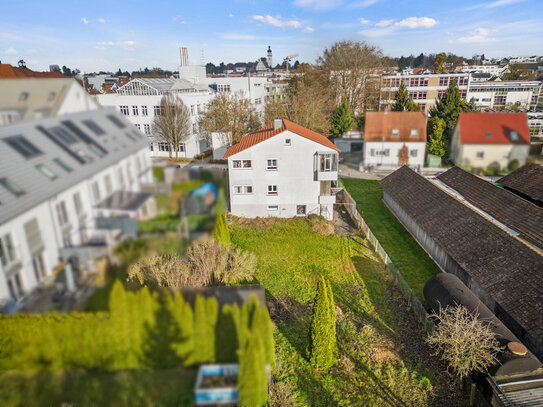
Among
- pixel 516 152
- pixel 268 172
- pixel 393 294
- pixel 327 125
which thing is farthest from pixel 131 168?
pixel 327 125

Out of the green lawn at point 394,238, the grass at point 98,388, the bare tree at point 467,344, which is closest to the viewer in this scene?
the grass at point 98,388

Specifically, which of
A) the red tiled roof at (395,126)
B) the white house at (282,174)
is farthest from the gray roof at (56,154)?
the red tiled roof at (395,126)

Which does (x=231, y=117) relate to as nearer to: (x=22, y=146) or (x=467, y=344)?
(x=467, y=344)

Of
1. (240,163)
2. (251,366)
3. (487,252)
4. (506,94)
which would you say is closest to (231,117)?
(240,163)

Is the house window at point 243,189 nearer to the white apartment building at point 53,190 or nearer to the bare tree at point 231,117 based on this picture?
the bare tree at point 231,117

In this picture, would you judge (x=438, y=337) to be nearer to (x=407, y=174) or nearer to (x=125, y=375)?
(x=125, y=375)

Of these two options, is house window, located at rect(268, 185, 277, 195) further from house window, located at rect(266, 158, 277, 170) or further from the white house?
house window, located at rect(266, 158, 277, 170)
